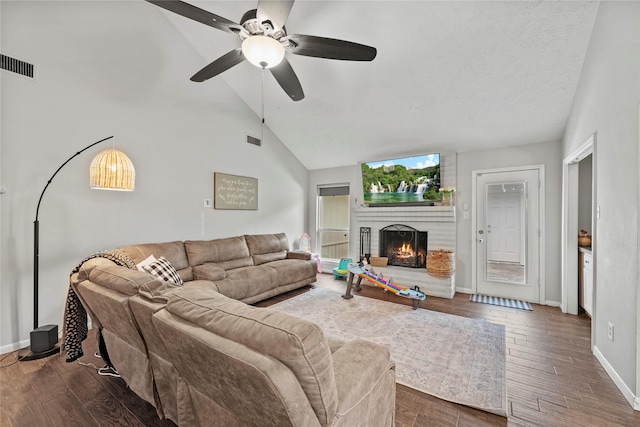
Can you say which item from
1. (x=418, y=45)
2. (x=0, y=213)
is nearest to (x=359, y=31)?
(x=418, y=45)

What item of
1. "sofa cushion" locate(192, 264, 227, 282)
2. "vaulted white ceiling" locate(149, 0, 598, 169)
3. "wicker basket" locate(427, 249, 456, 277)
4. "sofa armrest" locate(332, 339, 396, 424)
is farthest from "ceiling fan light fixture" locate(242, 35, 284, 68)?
"wicker basket" locate(427, 249, 456, 277)

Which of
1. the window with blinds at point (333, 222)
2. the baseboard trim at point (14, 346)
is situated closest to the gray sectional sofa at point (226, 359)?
A: the baseboard trim at point (14, 346)

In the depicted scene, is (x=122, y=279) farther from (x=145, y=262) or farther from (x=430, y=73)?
(x=430, y=73)

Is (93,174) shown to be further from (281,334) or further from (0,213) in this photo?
(281,334)

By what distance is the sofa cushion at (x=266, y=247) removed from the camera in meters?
4.65

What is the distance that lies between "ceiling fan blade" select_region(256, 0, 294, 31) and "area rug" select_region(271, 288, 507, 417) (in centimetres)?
294

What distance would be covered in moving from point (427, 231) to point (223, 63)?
395cm

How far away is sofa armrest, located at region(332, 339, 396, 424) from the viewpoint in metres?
1.07

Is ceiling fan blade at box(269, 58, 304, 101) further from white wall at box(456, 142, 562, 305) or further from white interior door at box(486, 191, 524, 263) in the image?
white interior door at box(486, 191, 524, 263)

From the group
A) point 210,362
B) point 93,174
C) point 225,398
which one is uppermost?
point 93,174

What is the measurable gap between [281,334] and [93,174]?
2948 mm

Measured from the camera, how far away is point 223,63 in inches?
101

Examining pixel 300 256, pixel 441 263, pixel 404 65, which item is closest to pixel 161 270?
pixel 300 256

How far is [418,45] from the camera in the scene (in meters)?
3.08
